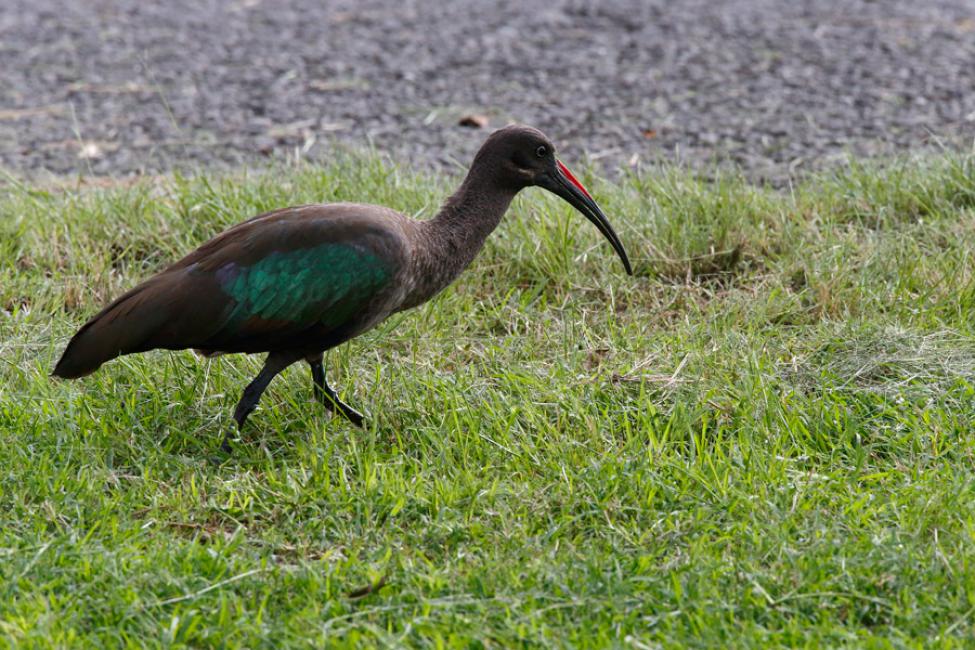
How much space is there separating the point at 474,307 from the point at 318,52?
4.77 m

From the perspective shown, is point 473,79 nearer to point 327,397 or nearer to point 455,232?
point 455,232

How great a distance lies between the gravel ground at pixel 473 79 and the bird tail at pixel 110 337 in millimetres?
1942

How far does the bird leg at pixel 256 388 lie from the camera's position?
4469 mm

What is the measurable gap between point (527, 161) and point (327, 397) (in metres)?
1.07

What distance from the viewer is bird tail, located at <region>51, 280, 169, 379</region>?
4.28m

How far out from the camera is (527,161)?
4.81 meters

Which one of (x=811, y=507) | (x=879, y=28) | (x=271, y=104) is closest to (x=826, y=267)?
(x=811, y=507)

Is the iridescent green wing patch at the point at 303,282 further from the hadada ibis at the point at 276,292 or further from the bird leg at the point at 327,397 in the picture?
the bird leg at the point at 327,397

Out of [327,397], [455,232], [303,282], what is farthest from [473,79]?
[303,282]

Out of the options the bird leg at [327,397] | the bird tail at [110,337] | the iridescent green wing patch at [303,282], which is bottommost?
the bird leg at [327,397]

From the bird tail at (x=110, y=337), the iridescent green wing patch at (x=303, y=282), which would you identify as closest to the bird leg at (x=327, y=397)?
the iridescent green wing patch at (x=303, y=282)

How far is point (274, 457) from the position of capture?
4438 millimetres

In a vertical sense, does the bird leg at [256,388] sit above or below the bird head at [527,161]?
below

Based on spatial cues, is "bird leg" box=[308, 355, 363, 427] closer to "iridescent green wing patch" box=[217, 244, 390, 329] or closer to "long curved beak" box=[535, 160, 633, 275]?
"iridescent green wing patch" box=[217, 244, 390, 329]
